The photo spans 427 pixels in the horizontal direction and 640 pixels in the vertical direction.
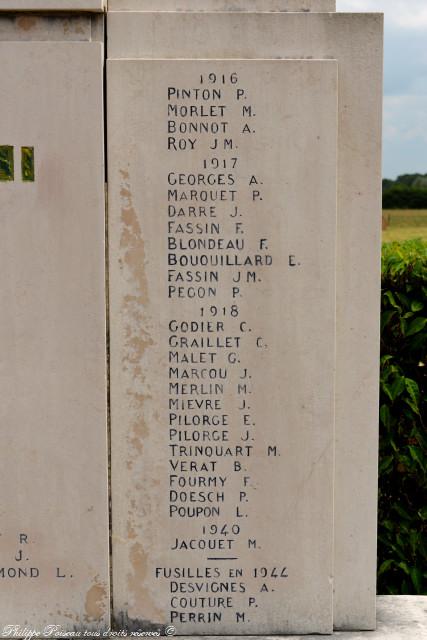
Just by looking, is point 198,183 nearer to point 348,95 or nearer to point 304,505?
point 348,95

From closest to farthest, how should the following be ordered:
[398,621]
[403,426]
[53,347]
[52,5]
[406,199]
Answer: [52,5]
[53,347]
[398,621]
[403,426]
[406,199]

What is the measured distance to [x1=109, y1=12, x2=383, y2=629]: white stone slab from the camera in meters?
4.08

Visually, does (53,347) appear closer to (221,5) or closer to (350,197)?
(350,197)

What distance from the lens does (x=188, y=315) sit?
4.16 meters

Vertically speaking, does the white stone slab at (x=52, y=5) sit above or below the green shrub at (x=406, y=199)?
below

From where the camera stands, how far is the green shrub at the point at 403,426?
5.27 m

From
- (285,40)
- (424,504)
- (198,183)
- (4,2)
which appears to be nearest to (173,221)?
(198,183)

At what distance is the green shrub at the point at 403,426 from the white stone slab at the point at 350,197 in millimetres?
1031

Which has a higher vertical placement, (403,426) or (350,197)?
(350,197)

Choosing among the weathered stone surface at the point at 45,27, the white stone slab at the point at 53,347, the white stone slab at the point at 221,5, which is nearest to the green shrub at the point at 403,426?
the white stone slab at the point at 221,5

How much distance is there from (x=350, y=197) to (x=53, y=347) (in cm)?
160

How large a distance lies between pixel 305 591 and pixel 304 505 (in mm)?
432

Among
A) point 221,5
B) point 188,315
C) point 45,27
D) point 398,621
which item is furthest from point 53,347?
point 398,621

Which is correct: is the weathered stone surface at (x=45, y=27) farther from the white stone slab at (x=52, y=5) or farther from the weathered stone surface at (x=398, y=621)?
the weathered stone surface at (x=398, y=621)
